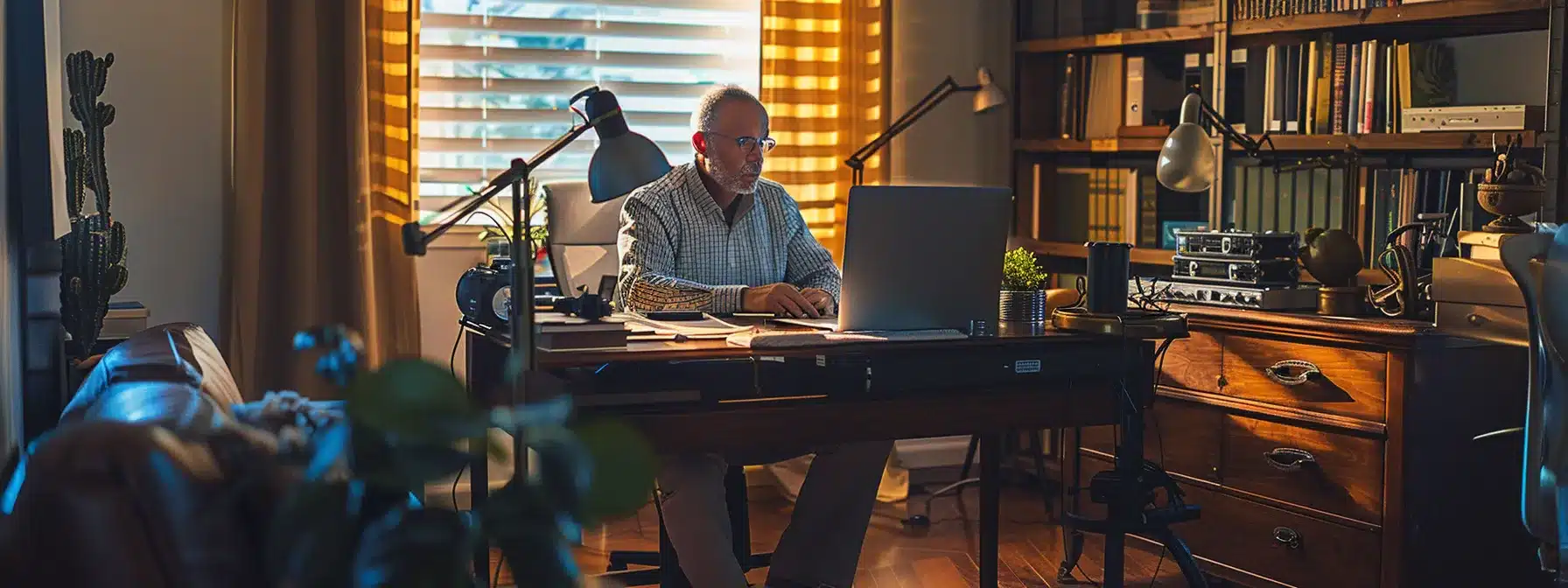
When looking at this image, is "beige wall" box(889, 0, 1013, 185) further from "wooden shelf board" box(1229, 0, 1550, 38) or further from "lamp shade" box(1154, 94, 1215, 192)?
"lamp shade" box(1154, 94, 1215, 192)

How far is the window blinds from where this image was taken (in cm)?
417

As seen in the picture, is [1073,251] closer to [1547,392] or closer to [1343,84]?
[1343,84]

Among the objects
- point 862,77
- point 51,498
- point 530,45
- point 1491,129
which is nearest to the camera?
point 51,498

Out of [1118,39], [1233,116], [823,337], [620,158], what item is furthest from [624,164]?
[1118,39]

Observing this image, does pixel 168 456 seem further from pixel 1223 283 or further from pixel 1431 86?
pixel 1431 86

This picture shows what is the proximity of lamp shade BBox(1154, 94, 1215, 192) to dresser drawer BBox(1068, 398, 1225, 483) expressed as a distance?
55 centimetres

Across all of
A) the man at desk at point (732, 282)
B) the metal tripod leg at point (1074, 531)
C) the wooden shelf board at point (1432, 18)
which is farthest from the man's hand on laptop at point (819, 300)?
the wooden shelf board at point (1432, 18)

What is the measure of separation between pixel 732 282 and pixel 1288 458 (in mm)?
1318

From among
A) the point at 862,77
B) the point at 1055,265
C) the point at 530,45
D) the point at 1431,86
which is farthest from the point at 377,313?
the point at 1431,86

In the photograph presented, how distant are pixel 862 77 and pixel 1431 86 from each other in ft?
5.49

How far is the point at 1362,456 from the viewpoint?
123 inches

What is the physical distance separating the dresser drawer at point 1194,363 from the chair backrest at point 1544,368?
1.02m

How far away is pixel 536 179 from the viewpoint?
4277mm

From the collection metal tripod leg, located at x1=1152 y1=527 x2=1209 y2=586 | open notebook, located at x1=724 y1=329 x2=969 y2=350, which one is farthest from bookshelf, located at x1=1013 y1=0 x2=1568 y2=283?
open notebook, located at x1=724 y1=329 x2=969 y2=350
